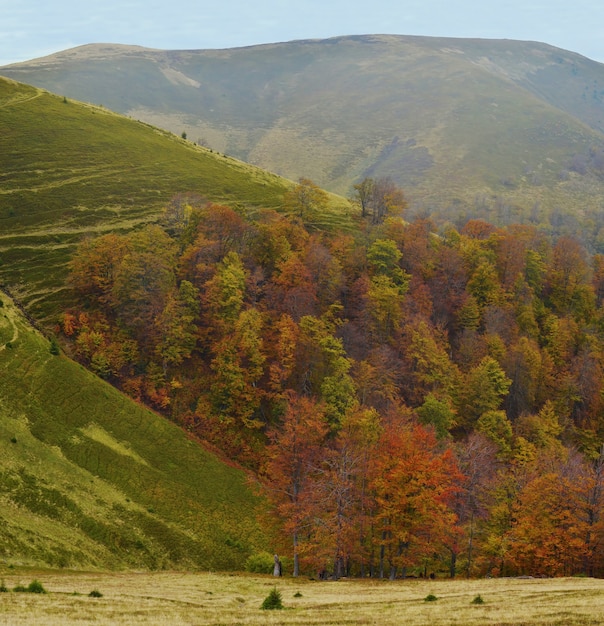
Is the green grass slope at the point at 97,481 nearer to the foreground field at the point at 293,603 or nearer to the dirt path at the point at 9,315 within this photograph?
the dirt path at the point at 9,315

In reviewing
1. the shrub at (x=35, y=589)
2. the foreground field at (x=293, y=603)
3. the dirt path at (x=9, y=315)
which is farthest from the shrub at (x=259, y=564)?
the dirt path at (x=9, y=315)

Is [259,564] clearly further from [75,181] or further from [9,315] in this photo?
[75,181]

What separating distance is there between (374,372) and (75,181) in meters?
85.9

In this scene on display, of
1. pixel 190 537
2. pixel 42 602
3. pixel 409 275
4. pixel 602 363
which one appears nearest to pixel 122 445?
pixel 190 537

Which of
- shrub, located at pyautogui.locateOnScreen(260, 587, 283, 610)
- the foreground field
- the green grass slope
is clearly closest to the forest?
the green grass slope

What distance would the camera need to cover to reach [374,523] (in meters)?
53.6

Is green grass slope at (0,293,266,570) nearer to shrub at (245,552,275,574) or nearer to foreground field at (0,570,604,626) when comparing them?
shrub at (245,552,275,574)

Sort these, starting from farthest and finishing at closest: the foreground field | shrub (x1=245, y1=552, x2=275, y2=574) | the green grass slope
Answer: shrub (x1=245, y1=552, x2=275, y2=574), the green grass slope, the foreground field

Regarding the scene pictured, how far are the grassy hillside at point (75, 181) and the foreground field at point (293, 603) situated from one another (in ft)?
206

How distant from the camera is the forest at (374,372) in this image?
181 ft

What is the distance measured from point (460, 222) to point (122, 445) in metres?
155

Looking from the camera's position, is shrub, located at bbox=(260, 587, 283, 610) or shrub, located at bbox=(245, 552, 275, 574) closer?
shrub, located at bbox=(260, 587, 283, 610)

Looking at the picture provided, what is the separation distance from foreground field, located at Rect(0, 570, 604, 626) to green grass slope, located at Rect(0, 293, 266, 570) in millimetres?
8879

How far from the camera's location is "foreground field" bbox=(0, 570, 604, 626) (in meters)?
25.8
